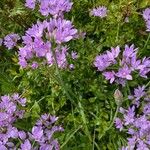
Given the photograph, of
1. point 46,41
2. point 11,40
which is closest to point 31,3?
point 11,40

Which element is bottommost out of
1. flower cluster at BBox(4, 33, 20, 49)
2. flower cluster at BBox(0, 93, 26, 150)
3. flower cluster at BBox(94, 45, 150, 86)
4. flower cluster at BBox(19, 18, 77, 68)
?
flower cluster at BBox(0, 93, 26, 150)

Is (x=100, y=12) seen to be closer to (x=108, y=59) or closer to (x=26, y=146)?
(x=108, y=59)

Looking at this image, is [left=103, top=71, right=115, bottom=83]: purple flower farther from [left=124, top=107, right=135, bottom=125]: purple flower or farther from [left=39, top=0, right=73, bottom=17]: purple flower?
[left=39, top=0, right=73, bottom=17]: purple flower

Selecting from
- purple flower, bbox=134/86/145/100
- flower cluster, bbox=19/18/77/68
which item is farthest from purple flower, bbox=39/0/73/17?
purple flower, bbox=134/86/145/100

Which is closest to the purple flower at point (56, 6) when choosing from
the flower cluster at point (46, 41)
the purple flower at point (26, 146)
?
Result: the flower cluster at point (46, 41)

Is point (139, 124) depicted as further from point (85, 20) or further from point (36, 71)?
point (85, 20)

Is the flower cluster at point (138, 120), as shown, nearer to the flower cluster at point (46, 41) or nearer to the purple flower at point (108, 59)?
the purple flower at point (108, 59)

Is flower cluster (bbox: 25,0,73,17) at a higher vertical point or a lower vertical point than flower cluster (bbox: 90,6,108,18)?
higher

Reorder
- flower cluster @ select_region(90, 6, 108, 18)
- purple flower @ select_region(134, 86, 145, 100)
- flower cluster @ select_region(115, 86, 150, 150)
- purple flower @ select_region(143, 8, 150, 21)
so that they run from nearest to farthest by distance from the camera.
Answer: flower cluster @ select_region(115, 86, 150, 150) < purple flower @ select_region(134, 86, 145, 100) < purple flower @ select_region(143, 8, 150, 21) < flower cluster @ select_region(90, 6, 108, 18)
